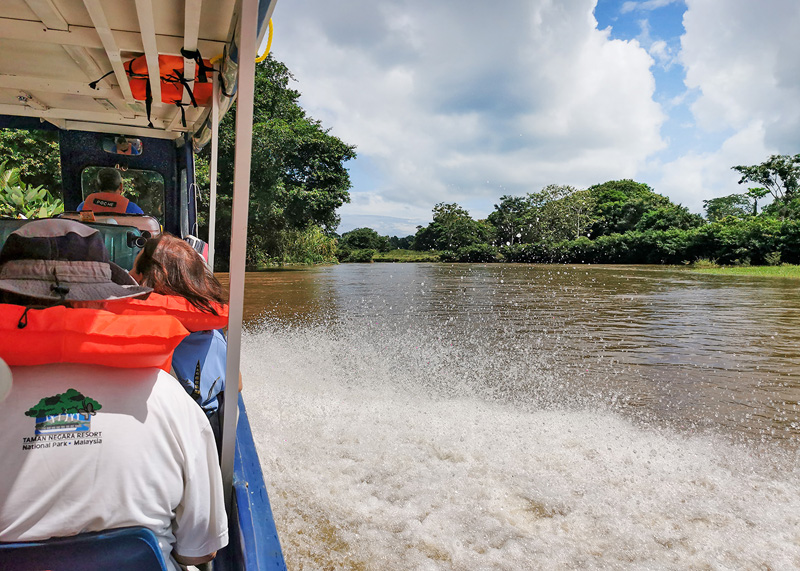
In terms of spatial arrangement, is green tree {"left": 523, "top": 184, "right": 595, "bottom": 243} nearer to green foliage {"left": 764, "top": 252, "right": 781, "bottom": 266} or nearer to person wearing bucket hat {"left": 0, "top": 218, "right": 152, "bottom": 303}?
green foliage {"left": 764, "top": 252, "right": 781, "bottom": 266}

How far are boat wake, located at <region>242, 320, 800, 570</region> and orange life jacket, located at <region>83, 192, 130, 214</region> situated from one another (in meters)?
2.18

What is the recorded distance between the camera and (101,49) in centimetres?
302

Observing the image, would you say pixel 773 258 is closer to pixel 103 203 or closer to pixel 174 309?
pixel 103 203

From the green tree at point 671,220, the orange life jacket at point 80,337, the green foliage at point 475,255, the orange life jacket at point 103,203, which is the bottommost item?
the green foliage at point 475,255

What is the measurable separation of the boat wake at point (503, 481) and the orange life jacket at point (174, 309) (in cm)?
176

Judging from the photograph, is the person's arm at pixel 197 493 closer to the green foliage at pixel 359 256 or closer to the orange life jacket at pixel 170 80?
the orange life jacket at pixel 170 80

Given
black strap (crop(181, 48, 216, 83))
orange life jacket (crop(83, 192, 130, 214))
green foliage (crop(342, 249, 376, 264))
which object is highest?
black strap (crop(181, 48, 216, 83))

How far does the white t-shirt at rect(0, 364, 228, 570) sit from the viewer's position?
116 centimetres

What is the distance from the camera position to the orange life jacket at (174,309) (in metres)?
1.38

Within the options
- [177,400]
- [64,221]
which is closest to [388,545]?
[177,400]

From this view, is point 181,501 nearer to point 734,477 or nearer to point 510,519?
point 510,519

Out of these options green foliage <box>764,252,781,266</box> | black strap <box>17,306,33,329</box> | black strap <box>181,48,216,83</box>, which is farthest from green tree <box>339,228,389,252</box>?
black strap <box>17,306,33,329</box>

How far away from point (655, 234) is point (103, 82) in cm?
4518

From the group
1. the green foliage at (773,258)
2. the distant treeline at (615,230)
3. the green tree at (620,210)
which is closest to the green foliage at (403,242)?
the distant treeline at (615,230)
